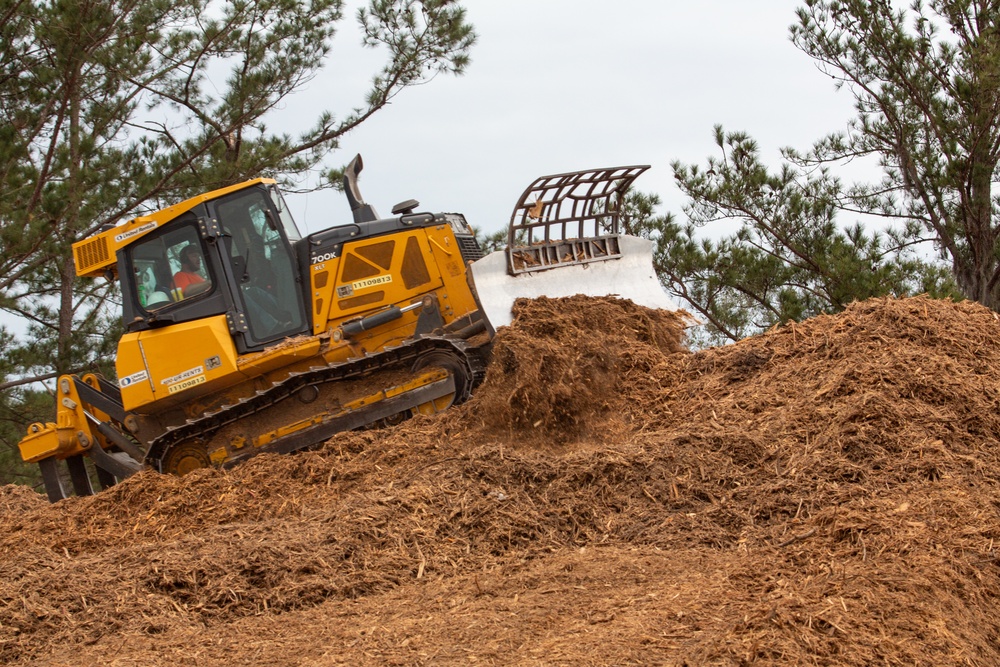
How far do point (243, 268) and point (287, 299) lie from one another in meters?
0.44

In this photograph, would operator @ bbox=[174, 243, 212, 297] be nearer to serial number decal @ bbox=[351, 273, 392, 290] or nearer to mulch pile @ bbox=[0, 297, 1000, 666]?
serial number decal @ bbox=[351, 273, 392, 290]

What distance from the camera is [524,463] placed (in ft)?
21.7

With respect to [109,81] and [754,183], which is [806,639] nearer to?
[754,183]

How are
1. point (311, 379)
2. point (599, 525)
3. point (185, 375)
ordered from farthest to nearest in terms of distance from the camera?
point (185, 375) < point (311, 379) < point (599, 525)

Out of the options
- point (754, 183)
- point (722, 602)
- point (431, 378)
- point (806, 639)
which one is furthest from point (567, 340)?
point (754, 183)

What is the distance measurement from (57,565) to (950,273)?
967 centimetres

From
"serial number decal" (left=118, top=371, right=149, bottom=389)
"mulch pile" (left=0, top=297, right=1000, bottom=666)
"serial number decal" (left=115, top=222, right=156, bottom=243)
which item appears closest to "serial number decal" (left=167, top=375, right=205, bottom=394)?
"serial number decal" (left=118, top=371, right=149, bottom=389)

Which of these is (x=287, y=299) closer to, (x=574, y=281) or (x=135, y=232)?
(x=135, y=232)

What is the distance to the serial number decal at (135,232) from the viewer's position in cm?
955

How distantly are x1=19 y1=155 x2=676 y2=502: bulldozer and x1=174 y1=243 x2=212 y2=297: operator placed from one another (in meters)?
0.02

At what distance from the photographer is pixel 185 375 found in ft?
30.6

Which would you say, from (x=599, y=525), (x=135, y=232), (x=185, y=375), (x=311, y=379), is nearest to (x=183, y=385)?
(x=185, y=375)

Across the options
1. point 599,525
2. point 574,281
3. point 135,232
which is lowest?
point 599,525

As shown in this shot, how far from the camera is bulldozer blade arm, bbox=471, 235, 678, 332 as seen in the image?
28.3ft
